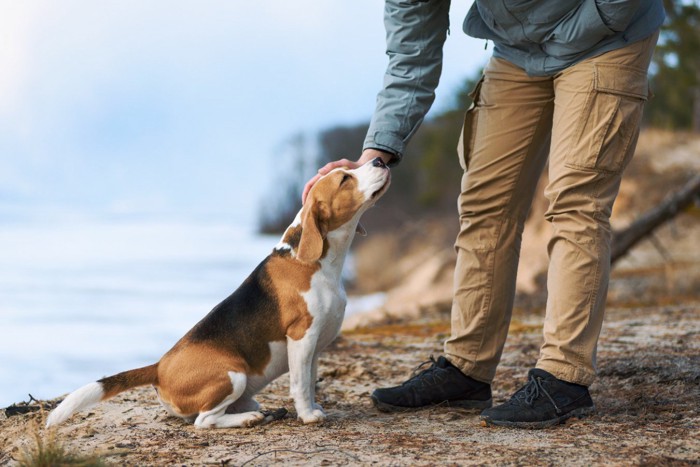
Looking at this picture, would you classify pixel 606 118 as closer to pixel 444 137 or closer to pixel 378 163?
pixel 378 163

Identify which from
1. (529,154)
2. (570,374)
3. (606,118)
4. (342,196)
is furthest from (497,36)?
(570,374)

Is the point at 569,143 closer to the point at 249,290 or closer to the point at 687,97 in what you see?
the point at 249,290

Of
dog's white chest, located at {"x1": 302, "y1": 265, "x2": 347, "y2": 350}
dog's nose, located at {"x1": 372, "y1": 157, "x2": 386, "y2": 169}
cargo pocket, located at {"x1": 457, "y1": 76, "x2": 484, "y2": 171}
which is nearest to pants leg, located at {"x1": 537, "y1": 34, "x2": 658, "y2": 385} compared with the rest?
cargo pocket, located at {"x1": 457, "y1": 76, "x2": 484, "y2": 171}

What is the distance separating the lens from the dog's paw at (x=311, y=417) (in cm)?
418

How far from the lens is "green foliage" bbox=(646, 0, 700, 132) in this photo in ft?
48.1

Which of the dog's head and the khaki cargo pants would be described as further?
the dog's head

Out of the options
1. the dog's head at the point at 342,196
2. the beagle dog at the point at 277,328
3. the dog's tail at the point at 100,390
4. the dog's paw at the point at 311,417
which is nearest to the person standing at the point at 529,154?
the dog's head at the point at 342,196

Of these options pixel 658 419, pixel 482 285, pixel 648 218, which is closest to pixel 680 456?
pixel 658 419

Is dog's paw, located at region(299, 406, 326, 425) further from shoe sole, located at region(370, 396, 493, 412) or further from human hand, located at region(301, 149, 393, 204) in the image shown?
human hand, located at region(301, 149, 393, 204)

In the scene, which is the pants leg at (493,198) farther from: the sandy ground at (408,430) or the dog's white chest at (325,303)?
the dog's white chest at (325,303)

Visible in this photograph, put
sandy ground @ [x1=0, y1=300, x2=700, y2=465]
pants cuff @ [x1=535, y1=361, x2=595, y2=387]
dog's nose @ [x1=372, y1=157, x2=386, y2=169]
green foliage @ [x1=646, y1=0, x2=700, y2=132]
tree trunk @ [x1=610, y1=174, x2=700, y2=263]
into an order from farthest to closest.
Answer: green foliage @ [x1=646, y1=0, x2=700, y2=132], tree trunk @ [x1=610, y1=174, x2=700, y2=263], dog's nose @ [x1=372, y1=157, x2=386, y2=169], pants cuff @ [x1=535, y1=361, x2=595, y2=387], sandy ground @ [x1=0, y1=300, x2=700, y2=465]

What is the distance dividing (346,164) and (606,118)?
1.30 metres

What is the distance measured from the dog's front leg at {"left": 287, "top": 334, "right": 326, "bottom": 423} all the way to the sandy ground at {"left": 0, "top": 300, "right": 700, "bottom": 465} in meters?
0.07

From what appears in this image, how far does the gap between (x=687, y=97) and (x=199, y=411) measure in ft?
66.3
